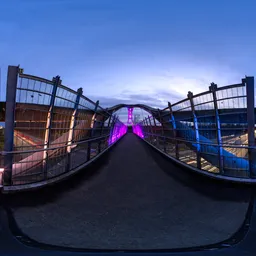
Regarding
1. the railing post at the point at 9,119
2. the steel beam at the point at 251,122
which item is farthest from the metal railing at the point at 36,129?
the steel beam at the point at 251,122

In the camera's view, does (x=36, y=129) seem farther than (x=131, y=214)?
Yes

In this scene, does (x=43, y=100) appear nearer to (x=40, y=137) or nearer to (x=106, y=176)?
(x=40, y=137)

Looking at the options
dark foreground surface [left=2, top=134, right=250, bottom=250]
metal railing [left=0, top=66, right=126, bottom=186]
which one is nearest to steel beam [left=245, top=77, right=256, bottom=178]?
dark foreground surface [left=2, top=134, right=250, bottom=250]

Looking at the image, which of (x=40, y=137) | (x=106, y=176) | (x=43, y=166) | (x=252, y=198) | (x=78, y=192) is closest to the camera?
(x=252, y=198)

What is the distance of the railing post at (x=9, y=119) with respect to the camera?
450 cm

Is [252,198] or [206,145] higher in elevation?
[206,145]

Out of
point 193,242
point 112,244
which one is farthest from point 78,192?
point 193,242

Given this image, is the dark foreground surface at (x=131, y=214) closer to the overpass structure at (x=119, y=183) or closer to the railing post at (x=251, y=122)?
the overpass structure at (x=119, y=183)

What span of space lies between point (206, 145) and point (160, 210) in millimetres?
3375

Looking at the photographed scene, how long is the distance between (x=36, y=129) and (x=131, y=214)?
127 inches

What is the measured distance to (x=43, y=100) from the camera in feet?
17.3

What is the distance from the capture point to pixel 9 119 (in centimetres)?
461

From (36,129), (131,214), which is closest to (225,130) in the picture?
(131,214)

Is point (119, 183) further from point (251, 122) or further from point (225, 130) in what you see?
point (251, 122)
